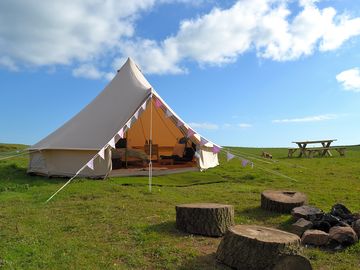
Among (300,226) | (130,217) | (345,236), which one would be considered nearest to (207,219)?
(300,226)

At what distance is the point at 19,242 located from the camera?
479 centimetres

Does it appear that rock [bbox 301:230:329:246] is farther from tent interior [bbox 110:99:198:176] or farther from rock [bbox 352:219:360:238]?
tent interior [bbox 110:99:198:176]

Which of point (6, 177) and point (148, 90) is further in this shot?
point (148, 90)

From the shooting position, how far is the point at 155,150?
14.8 metres

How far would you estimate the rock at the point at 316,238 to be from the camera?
4.83 metres

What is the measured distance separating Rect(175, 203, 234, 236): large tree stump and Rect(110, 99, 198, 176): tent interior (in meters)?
5.21

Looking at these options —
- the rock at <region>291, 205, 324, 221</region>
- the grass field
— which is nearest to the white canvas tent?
the grass field

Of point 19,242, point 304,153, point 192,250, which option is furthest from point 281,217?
point 304,153

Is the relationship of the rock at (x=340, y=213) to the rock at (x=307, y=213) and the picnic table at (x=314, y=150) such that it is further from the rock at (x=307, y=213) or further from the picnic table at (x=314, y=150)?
the picnic table at (x=314, y=150)

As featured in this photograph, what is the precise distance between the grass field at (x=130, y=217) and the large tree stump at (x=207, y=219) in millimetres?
154

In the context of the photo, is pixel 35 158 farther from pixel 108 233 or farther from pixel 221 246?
pixel 221 246

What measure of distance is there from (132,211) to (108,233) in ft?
4.28

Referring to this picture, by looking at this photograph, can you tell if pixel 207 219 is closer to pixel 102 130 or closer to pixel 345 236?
pixel 345 236

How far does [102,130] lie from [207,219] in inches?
256
